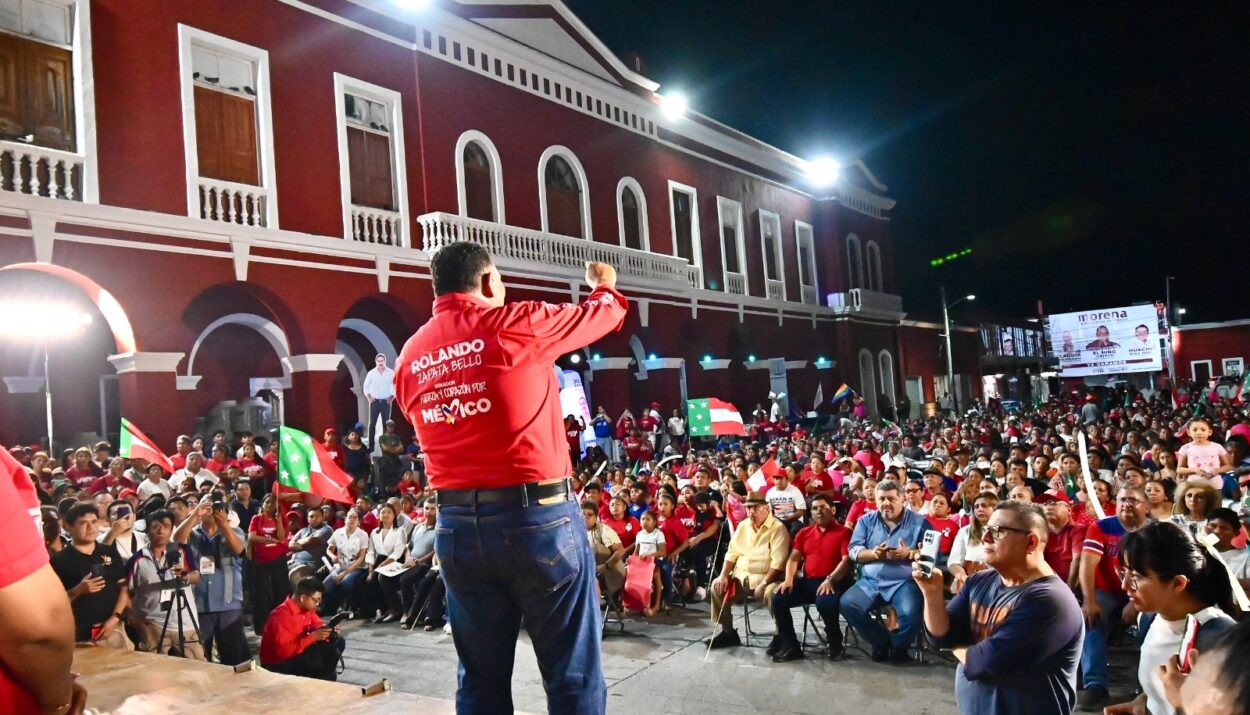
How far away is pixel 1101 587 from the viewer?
5.83 meters

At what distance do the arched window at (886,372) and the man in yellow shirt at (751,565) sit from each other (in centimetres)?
2456

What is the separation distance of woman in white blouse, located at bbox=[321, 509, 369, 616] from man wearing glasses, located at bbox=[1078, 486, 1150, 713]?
6.99m

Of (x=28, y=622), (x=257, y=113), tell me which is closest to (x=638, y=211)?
(x=257, y=113)

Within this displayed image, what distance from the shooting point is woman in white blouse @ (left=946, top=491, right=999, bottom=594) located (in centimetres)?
564

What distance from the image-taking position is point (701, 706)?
18.2 ft

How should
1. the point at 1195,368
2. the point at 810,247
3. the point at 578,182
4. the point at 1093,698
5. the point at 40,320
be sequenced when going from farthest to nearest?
the point at 1195,368, the point at 810,247, the point at 578,182, the point at 40,320, the point at 1093,698

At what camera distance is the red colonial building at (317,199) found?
1097 cm

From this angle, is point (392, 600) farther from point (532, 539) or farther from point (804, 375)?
point (804, 375)

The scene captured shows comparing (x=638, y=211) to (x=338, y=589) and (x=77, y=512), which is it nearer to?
(x=338, y=589)

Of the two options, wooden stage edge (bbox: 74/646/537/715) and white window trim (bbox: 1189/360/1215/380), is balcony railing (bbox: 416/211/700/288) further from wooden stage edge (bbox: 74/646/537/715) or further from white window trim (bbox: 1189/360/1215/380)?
white window trim (bbox: 1189/360/1215/380)

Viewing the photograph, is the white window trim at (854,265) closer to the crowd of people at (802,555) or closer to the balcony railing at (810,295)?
the balcony railing at (810,295)

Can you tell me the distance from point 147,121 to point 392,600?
24.4ft

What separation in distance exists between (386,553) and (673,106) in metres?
15.7

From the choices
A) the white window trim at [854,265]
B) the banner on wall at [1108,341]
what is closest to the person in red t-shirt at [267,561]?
the white window trim at [854,265]
